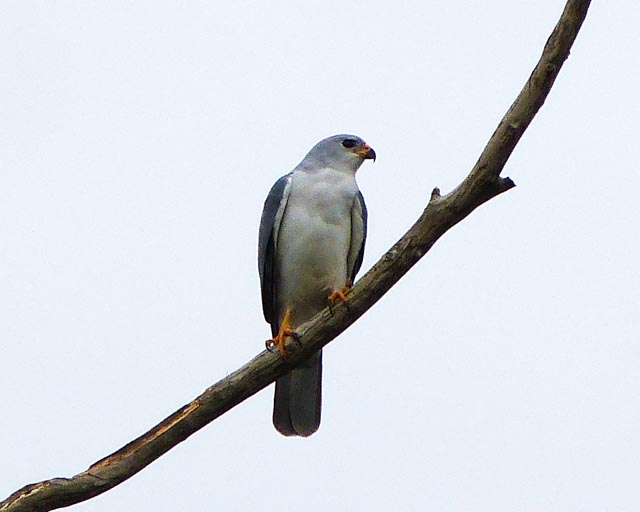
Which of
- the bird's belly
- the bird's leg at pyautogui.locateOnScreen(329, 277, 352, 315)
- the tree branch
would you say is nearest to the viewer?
the tree branch

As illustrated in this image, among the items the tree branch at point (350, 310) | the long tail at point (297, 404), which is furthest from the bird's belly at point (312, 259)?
the tree branch at point (350, 310)

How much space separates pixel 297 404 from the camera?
8.62 metres

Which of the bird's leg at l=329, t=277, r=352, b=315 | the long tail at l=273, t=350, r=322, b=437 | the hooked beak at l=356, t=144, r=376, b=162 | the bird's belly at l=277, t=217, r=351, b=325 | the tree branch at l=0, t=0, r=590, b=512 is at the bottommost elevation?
the tree branch at l=0, t=0, r=590, b=512

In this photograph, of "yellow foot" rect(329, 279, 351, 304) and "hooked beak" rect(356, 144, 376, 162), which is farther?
"hooked beak" rect(356, 144, 376, 162)

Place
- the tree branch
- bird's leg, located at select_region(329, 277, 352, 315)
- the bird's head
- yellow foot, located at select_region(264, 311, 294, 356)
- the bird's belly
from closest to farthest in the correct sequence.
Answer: the tree branch, yellow foot, located at select_region(264, 311, 294, 356), bird's leg, located at select_region(329, 277, 352, 315), the bird's belly, the bird's head

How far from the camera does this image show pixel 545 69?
577 centimetres

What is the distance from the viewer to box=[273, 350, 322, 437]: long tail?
8586 millimetres

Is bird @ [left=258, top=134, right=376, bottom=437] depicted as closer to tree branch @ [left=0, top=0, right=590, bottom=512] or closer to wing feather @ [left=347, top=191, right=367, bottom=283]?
wing feather @ [left=347, top=191, right=367, bottom=283]

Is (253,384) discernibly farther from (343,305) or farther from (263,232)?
(263,232)

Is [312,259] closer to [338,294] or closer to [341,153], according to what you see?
[338,294]

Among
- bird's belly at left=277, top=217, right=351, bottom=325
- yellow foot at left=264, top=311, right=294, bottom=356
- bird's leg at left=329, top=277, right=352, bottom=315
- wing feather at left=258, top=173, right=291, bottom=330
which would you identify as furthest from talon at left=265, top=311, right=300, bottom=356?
wing feather at left=258, top=173, right=291, bottom=330

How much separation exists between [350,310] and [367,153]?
8.95 feet

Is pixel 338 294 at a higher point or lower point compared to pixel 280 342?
higher

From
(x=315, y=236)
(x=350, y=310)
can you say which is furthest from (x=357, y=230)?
(x=350, y=310)
